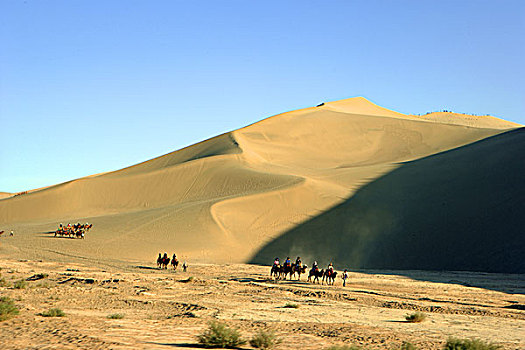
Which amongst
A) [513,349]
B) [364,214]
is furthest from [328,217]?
[513,349]

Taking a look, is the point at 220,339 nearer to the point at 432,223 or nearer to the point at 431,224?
the point at 431,224

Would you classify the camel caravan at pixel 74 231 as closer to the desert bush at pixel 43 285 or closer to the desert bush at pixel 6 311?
the desert bush at pixel 43 285

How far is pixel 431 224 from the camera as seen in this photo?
4644cm

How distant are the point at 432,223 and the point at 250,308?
29.5 metres

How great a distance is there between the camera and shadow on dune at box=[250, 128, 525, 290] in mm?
41562

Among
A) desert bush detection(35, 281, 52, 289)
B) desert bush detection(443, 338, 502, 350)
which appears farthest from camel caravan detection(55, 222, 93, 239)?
desert bush detection(443, 338, 502, 350)

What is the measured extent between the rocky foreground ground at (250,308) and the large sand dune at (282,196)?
968 cm

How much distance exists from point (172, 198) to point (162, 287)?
41380 millimetres

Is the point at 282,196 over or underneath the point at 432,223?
over

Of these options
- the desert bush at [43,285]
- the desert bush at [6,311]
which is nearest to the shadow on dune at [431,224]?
the desert bush at [43,285]

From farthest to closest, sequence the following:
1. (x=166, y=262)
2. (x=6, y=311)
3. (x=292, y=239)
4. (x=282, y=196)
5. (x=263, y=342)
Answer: (x=282, y=196), (x=292, y=239), (x=166, y=262), (x=6, y=311), (x=263, y=342)

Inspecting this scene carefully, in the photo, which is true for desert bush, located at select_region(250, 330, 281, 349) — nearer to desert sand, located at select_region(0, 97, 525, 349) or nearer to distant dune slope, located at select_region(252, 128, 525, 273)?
desert sand, located at select_region(0, 97, 525, 349)

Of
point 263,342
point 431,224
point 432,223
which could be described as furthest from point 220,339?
point 432,223

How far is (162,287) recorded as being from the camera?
2672cm
